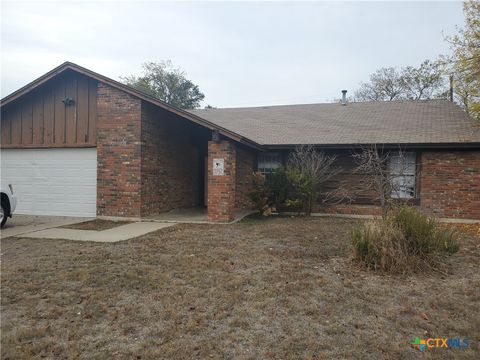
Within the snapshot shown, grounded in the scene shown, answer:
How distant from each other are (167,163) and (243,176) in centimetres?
280

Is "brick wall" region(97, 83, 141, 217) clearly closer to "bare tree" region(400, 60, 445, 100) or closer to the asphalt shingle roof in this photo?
the asphalt shingle roof

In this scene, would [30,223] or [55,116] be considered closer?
[30,223]

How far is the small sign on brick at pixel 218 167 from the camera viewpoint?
9.70 meters

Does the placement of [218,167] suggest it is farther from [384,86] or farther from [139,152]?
[384,86]

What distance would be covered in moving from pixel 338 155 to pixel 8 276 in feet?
33.7

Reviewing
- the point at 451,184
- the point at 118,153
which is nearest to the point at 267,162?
the point at 118,153

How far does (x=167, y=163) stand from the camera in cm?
1154

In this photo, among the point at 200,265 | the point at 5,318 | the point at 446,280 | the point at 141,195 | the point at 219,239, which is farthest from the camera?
the point at 141,195

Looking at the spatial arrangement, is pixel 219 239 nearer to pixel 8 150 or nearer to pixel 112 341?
pixel 112 341

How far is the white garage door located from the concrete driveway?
37 centimetres

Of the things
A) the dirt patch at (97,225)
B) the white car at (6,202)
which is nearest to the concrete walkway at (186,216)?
the dirt patch at (97,225)

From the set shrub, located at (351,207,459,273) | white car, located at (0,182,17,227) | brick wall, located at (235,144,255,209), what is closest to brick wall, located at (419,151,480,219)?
brick wall, located at (235,144,255,209)

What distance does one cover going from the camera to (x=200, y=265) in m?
5.33

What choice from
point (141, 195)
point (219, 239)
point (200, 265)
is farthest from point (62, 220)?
point (200, 265)
